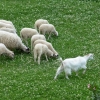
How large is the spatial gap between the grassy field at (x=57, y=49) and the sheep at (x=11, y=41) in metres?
0.47

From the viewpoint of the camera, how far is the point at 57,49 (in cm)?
2469

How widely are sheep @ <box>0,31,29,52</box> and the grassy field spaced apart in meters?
0.47

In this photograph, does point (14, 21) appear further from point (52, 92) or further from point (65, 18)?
point (52, 92)

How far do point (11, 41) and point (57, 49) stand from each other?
3.00 meters

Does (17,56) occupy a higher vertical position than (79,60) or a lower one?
lower

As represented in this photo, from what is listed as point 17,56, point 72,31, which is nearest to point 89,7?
point 72,31

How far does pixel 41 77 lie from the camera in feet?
61.8

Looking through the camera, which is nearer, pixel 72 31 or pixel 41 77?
pixel 41 77

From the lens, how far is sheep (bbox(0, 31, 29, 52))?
23969mm

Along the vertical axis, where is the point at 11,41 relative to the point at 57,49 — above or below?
above

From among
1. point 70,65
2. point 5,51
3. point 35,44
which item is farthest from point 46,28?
point 70,65

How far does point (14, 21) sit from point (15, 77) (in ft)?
40.9

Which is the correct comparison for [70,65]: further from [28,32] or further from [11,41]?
[28,32]

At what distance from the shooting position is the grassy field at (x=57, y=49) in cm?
1697
